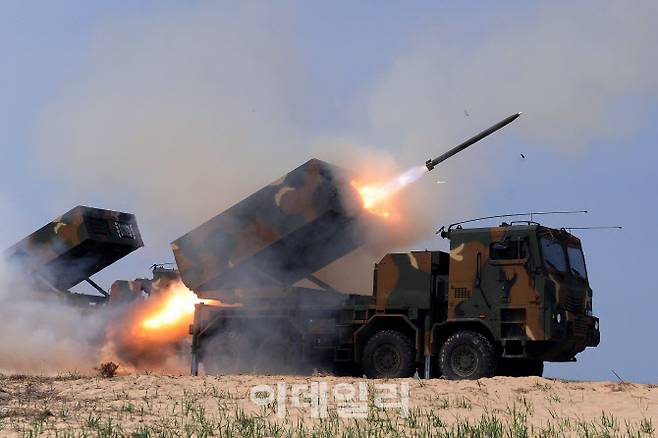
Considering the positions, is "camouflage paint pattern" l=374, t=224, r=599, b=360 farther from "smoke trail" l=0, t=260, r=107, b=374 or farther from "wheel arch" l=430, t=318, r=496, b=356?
"smoke trail" l=0, t=260, r=107, b=374

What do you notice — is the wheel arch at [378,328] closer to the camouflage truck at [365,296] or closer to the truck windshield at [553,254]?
the camouflage truck at [365,296]

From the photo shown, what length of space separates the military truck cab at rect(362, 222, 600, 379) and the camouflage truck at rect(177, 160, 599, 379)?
0.02 meters

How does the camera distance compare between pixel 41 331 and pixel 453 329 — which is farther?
pixel 41 331

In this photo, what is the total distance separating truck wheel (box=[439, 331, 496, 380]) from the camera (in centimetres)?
1539

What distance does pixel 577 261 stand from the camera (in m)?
16.6

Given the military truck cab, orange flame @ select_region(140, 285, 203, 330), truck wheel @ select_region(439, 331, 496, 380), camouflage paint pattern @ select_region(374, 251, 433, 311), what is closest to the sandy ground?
truck wheel @ select_region(439, 331, 496, 380)

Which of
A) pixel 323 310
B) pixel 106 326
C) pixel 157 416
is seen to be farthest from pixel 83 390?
pixel 106 326

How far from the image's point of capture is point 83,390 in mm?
13922

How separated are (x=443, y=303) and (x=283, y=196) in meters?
3.51

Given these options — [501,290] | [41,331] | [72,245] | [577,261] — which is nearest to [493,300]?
[501,290]

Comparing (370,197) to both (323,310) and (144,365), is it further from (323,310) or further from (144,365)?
(144,365)

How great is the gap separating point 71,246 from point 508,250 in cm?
1109

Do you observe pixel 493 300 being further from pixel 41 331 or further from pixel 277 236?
pixel 41 331

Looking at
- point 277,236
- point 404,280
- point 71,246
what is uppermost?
point 71,246
